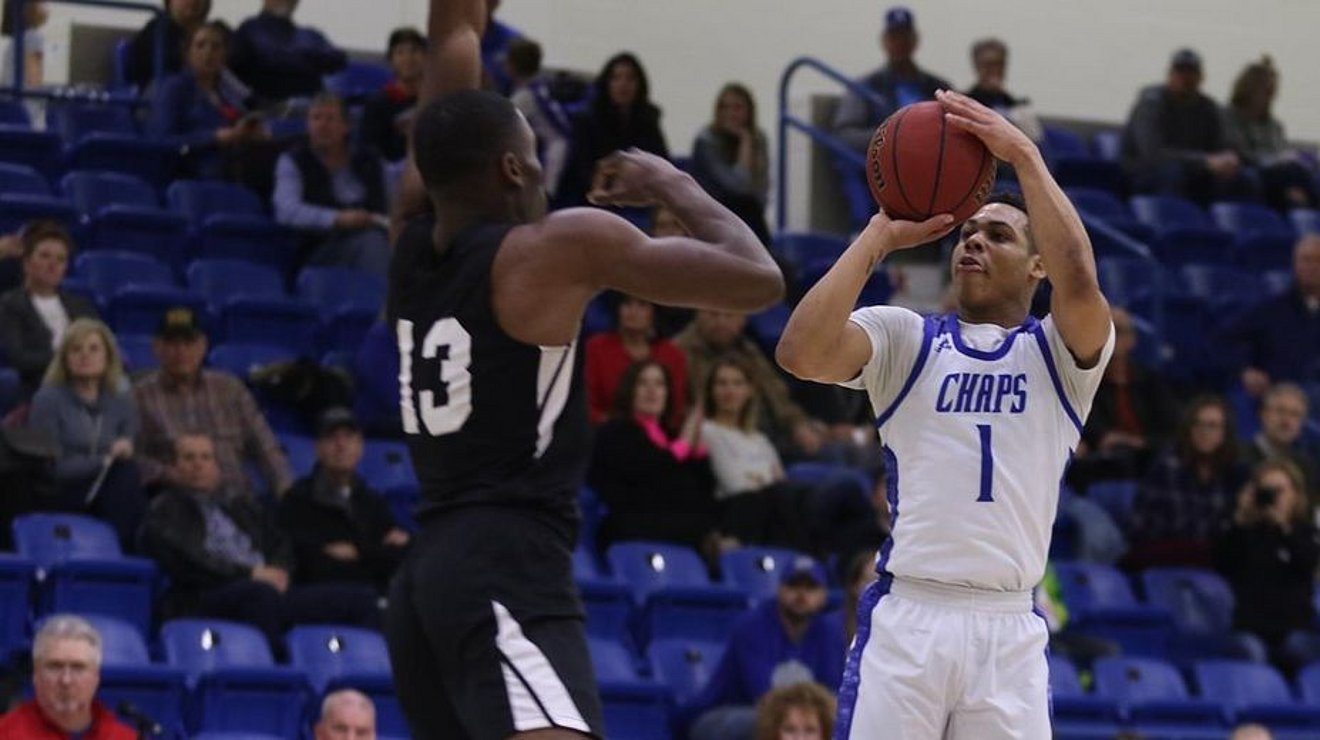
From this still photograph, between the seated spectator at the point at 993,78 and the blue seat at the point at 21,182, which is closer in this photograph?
the blue seat at the point at 21,182

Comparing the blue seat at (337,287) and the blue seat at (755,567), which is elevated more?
the blue seat at (337,287)

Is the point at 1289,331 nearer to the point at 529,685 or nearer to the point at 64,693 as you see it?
the point at 64,693

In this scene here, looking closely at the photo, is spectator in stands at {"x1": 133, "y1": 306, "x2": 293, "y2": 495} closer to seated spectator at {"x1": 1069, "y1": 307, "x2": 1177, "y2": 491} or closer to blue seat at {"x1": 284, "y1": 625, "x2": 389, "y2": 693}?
blue seat at {"x1": 284, "y1": 625, "x2": 389, "y2": 693}

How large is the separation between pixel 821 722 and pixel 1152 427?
15.4 ft

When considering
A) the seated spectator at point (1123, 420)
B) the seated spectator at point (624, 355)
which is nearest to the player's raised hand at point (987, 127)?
the seated spectator at point (624, 355)

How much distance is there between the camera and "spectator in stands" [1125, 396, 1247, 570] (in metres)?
12.1

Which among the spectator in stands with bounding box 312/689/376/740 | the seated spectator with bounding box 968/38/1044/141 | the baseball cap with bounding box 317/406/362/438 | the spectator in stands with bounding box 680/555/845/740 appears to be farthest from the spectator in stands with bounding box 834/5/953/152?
the spectator in stands with bounding box 312/689/376/740

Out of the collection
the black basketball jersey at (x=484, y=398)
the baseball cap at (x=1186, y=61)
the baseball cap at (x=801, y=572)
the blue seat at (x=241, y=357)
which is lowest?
the baseball cap at (x=801, y=572)

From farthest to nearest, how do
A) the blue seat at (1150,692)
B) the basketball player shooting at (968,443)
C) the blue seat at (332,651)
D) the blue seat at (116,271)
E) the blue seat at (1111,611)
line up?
1. the blue seat at (116,271)
2. the blue seat at (1111,611)
3. the blue seat at (1150,692)
4. the blue seat at (332,651)
5. the basketball player shooting at (968,443)

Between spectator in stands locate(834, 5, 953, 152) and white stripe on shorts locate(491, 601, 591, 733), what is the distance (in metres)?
11.1

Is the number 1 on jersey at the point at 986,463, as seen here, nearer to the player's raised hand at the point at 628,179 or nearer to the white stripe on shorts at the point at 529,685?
the player's raised hand at the point at 628,179

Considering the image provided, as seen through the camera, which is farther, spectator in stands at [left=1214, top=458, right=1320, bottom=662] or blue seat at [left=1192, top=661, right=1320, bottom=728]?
spectator in stands at [left=1214, top=458, right=1320, bottom=662]

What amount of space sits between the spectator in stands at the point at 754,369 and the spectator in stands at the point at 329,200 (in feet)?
5.71

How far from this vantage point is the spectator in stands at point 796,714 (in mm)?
8836
